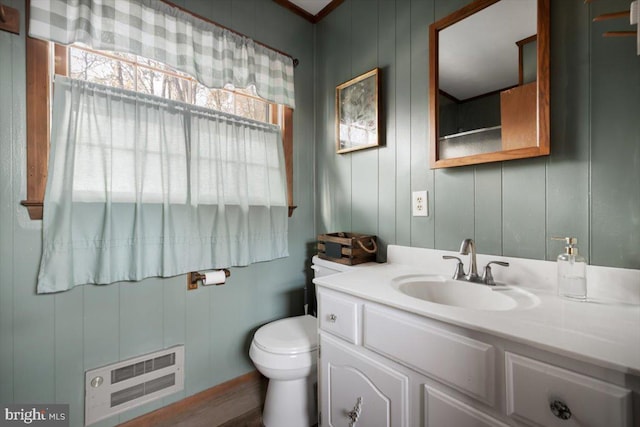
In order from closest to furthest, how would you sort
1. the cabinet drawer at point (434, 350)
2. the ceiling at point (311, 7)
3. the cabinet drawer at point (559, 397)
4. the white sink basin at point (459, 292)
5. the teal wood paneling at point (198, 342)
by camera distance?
the cabinet drawer at point (559, 397)
the cabinet drawer at point (434, 350)
the white sink basin at point (459, 292)
the teal wood paneling at point (198, 342)
the ceiling at point (311, 7)

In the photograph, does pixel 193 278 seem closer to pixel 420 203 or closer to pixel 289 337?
pixel 289 337

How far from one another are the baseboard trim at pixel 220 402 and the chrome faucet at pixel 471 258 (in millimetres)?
1345

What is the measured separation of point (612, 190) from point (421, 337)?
80 cm

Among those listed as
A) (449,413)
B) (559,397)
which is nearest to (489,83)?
(559,397)

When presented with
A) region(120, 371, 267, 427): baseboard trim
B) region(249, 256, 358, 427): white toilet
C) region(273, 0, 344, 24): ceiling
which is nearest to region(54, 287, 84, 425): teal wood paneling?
region(120, 371, 267, 427): baseboard trim

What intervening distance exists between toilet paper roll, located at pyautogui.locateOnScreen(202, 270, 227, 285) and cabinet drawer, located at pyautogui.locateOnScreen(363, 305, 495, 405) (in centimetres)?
89

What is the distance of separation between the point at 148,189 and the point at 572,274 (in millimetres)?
1732

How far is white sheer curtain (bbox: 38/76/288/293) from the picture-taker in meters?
1.13

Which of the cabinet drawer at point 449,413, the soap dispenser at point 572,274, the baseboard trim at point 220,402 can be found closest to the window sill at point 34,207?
the baseboard trim at point 220,402

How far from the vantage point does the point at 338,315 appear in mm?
1050

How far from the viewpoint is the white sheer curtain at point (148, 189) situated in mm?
1128

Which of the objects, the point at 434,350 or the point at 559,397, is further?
the point at 434,350

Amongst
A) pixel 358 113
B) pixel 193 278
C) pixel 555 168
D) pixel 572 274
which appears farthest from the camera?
pixel 358 113

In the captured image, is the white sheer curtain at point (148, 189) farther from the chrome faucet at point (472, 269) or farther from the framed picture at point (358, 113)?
the chrome faucet at point (472, 269)
